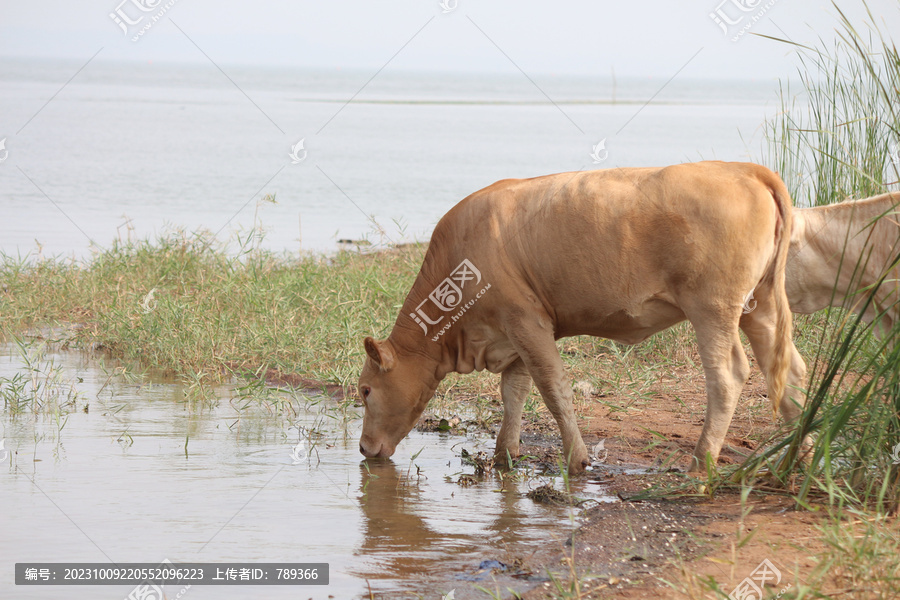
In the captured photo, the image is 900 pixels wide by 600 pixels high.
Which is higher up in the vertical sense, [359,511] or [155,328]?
[155,328]

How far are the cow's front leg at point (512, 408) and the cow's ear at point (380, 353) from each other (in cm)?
75

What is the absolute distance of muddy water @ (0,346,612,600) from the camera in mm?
4598

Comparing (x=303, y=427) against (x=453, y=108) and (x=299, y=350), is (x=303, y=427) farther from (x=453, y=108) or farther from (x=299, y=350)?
(x=453, y=108)

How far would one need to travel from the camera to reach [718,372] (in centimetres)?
559

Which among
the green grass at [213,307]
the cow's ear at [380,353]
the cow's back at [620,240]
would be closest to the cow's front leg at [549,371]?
the cow's back at [620,240]

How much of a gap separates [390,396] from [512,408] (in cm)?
78

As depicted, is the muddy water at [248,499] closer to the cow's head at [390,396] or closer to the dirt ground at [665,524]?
the cow's head at [390,396]

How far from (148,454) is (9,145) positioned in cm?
→ 2511

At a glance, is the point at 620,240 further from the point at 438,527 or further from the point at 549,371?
the point at 438,527

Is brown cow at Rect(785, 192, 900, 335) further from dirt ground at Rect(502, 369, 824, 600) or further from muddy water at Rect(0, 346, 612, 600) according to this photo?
muddy water at Rect(0, 346, 612, 600)

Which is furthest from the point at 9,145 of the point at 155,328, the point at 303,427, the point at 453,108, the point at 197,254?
the point at 453,108

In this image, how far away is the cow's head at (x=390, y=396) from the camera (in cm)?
623

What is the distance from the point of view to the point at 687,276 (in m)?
5.48

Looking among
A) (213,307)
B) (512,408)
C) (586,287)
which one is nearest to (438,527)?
(512,408)
